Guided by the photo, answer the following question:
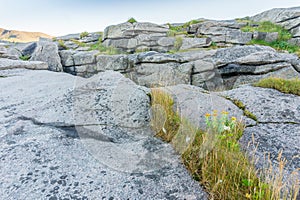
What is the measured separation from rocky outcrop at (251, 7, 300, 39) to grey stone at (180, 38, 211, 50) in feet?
26.0

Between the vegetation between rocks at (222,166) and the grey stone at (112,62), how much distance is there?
11.7 m

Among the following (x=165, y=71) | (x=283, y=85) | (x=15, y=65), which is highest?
(x=15, y=65)

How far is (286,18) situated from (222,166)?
23671mm

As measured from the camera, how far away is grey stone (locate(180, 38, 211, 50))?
1671 cm

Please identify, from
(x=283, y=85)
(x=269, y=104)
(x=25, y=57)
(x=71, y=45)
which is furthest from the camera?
(x=71, y=45)

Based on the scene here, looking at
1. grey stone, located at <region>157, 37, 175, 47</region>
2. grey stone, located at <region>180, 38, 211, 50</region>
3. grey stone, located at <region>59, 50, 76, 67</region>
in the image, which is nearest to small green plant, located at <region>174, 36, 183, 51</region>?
grey stone, located at <region>180, 38, 211, 50</region>

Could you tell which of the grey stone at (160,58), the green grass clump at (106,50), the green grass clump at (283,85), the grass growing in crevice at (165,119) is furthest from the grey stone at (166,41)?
the grass growing in crevice at (165,119)

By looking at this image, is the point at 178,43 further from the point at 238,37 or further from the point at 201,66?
the point at 238,37

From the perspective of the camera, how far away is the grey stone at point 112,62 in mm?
14805

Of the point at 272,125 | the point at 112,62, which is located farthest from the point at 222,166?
the point at 112,62

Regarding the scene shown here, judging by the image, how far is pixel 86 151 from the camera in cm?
296

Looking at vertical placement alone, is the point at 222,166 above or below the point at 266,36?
below

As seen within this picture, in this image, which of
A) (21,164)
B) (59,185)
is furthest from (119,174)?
(21,164)

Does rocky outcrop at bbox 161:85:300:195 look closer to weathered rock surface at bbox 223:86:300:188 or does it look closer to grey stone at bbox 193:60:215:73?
weathered rock surface at bbox 223:86:300:188
